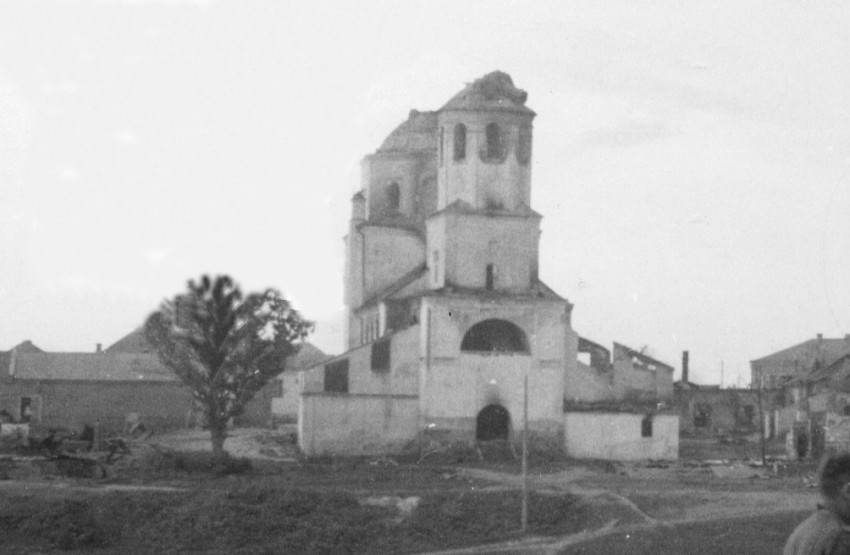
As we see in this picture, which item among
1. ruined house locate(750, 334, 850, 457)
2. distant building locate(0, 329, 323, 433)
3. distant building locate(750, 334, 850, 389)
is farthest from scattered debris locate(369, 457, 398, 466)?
distant building locate(750, 334, 850, 389)

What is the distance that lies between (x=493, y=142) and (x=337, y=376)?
9717 mm

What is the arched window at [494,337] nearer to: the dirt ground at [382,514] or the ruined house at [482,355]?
the ruined house at [482,355]

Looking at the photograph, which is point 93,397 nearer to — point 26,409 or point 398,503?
point 26,409

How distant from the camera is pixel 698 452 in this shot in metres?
49.9

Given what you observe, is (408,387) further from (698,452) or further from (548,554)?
(548,554)

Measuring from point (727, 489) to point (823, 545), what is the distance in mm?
29231

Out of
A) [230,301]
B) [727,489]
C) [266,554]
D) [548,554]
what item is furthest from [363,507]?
[230,301]

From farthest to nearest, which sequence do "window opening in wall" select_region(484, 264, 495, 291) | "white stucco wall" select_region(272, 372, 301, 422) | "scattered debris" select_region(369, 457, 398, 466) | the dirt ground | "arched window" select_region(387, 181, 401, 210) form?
"white stucco wall" select_region(272, 372, 301, 422)
"arched window" select_region(387, 181, 401, 210)
"window opening in wall" select_region(484, 264, 495, 291)
"scattered debris" select_region(369, 457, 398, 466)
the dirt ground

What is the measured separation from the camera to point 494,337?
155ft

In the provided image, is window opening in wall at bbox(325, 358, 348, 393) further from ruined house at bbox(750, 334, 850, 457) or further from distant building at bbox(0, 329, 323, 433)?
ruined house at bbox(750, 334, 850, 457)

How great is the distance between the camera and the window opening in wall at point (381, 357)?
46.0m

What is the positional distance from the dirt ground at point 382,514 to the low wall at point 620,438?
26.9 feet

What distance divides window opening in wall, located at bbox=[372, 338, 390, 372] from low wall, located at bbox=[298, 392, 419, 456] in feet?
4.11

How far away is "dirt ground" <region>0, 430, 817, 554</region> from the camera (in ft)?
92.8
